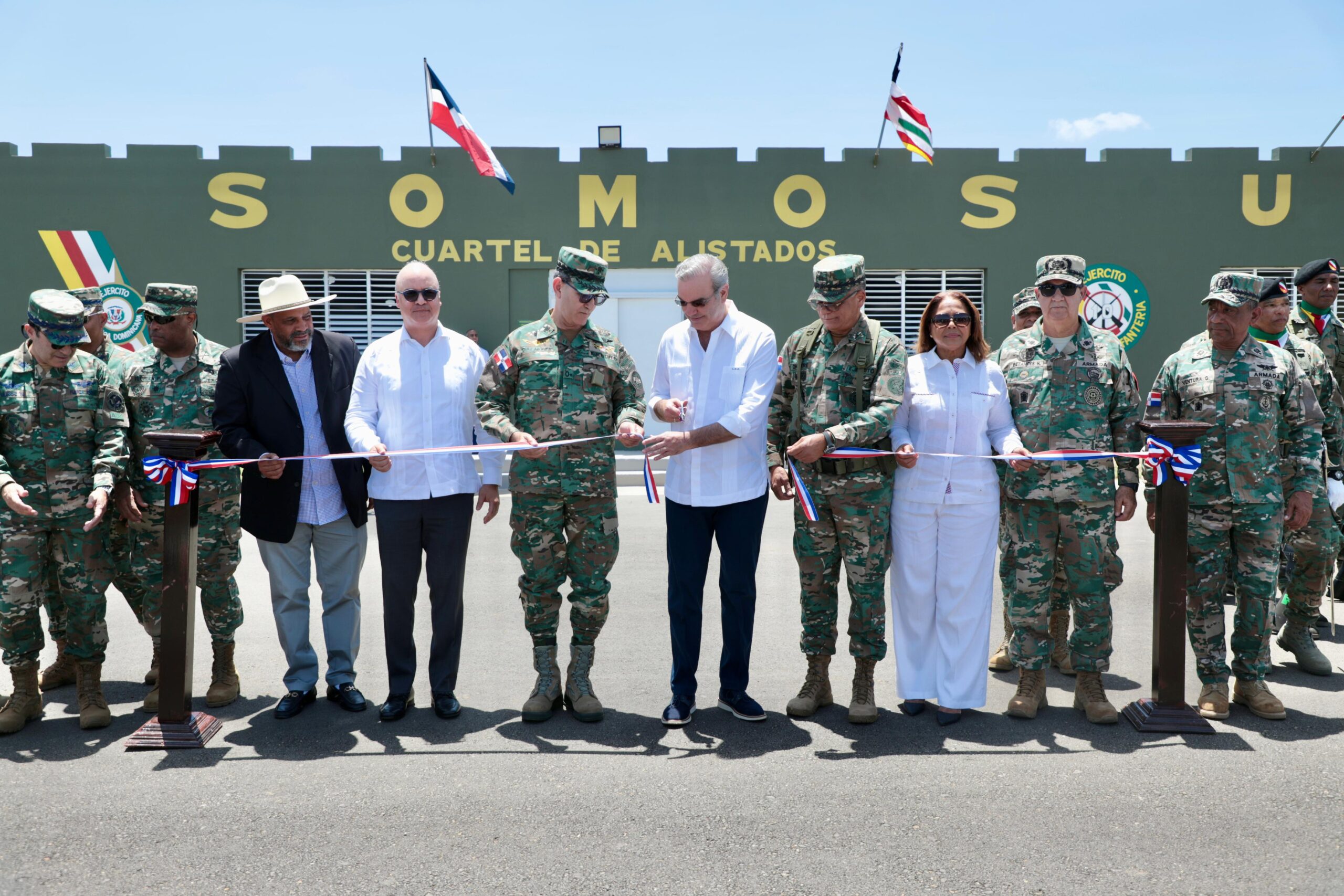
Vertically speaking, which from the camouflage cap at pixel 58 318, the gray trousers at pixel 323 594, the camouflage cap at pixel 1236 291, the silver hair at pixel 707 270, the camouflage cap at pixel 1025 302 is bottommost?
the gray trousers at pixel 323 594

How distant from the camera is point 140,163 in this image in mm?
15203

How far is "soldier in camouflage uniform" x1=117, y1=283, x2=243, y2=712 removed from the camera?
4.82m

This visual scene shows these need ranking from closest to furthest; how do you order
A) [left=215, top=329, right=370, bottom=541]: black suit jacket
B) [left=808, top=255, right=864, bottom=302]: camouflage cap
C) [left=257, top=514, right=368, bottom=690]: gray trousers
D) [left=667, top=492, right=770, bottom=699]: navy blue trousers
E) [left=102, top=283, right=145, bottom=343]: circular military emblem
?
[left=808, top=255, right=864, bottom=302]: camouflage cap < [left=667, top=492, right=770, bottom=699]: navy blue trousers < [left=215, top=329, right=370, bottom=541]: black suit jacket < [left=257, top=514, right=368, bottom=690]: gray trousers < [left=102, top=283, right=145, bottom=343]: circular military emblem

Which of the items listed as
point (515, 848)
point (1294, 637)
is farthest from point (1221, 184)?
point (515, 848)

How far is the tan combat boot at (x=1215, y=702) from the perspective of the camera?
4.48m

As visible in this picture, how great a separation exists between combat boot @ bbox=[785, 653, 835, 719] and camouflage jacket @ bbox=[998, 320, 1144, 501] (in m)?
1.20

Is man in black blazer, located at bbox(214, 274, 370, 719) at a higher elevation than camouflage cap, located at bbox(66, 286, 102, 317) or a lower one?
lower

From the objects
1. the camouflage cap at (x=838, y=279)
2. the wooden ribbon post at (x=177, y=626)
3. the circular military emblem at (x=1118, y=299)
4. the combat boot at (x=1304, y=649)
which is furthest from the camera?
the circular military emblem at (x=1118, y=299)

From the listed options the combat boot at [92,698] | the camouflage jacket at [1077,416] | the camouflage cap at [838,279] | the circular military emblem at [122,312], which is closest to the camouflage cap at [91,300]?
the combat boot at [92,698]

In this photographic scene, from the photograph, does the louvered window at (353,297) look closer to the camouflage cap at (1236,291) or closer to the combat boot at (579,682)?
the combat boot at (579,682)

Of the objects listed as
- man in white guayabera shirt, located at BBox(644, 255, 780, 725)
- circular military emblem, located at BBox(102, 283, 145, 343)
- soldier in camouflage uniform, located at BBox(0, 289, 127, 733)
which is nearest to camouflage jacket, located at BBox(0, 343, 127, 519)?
soldier in camouflage uniform, located at BBox(0, 289, 127, 733)

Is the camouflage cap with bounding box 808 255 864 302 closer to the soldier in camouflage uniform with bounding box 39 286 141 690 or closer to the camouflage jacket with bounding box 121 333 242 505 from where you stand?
the camouflage jacket with bounding box 121 333 242 505

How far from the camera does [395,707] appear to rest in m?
4.56

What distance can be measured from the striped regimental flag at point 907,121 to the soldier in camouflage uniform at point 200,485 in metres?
11.8
